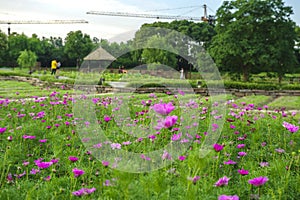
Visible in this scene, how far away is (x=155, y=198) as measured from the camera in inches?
67.3

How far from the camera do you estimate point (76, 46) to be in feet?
154

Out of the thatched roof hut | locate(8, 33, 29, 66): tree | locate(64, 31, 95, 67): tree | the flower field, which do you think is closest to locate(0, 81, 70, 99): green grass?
the flower field

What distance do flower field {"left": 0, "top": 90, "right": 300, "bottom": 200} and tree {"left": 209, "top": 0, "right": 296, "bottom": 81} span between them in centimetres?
1474

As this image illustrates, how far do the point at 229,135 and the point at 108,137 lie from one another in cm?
134

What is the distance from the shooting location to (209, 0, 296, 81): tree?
59.2 feet

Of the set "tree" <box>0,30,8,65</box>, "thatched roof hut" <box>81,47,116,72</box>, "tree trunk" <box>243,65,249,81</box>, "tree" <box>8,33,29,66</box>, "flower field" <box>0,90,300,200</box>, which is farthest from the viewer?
"tree" <box>8,33,29,66</box>

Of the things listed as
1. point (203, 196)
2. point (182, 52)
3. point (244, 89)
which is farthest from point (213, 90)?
point (203, 196)

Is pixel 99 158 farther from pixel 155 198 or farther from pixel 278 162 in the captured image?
pixel 278 162

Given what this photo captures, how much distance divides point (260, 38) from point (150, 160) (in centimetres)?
1810

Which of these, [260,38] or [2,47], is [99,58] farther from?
[2,47]

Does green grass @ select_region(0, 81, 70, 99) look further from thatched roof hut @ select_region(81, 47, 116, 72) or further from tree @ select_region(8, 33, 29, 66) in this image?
tree @ select_region(8, 33, 29, 66)

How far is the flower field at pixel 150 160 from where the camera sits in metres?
1.64

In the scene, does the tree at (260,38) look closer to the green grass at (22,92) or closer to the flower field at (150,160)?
the green grass at (22,92)

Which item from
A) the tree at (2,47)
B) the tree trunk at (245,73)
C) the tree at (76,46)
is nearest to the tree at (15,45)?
the tree at (2,47)
